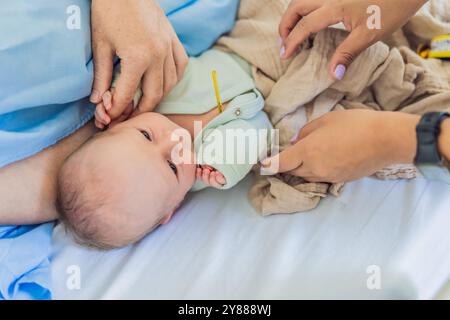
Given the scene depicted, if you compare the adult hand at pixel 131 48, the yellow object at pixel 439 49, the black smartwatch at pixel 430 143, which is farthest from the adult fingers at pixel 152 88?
the yellow object at pixel 439 49

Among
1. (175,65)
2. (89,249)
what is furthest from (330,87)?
(89,249)

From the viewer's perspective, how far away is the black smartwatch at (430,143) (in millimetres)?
703

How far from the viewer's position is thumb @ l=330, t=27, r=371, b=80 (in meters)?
0.89

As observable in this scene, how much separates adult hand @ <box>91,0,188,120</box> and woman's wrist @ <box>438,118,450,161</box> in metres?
0.48

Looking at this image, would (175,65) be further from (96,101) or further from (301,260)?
(301,260)

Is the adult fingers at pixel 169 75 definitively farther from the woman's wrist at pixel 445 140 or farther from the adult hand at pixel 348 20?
the woman's wrist at pixel 445 140

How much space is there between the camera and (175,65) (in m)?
0.95

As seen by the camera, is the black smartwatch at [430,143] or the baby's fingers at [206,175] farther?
the baby's fingers at [206,175]

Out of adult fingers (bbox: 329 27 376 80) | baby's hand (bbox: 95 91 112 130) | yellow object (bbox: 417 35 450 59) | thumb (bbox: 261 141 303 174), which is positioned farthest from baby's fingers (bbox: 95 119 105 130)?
yellow object (bbox: 417 35 450 59)

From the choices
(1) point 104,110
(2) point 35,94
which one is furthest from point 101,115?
(2) point 35,94

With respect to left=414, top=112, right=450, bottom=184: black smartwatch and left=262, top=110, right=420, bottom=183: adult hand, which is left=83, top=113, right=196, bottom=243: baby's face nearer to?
left=262, top=110, right=420, bottom=183: adult hand

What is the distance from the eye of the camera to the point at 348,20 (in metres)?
0.91

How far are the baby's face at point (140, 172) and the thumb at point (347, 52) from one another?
320mm
